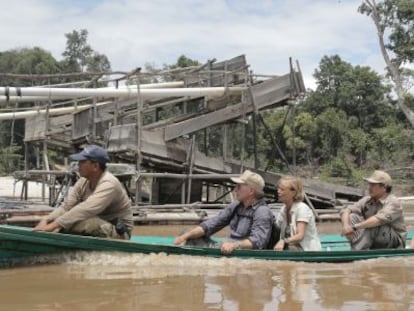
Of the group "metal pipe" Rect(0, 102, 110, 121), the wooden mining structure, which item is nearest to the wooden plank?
the wooden mining structure

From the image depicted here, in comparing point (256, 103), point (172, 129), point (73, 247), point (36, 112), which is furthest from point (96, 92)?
point (73, 247)

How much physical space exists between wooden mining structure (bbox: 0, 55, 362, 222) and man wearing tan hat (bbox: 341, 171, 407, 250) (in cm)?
634

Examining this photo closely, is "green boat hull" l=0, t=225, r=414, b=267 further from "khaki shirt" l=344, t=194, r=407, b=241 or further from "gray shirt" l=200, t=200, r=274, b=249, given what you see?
"khaki shirt" l=344, t=194, r=407, b=241

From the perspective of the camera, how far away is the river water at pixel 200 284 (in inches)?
203

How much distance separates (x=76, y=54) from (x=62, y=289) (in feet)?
191

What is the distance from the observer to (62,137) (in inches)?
619

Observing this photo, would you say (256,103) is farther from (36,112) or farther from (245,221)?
(245,221)

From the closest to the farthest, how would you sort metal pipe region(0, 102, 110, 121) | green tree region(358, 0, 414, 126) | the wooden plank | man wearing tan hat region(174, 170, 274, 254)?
man wearing tan hat region(174, 170, 274, 254) → the wooden plank → metal pipe region(0, 102, 110, 121) → green tree region(358, 0, 414, 126)

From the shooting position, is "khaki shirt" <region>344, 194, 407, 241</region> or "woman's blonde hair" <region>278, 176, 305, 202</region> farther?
"khaki shirt" <region>344, 194, 407, 241</region>

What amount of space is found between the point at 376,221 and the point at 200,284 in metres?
2.23

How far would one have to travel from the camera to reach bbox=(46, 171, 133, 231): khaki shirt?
20.0ft

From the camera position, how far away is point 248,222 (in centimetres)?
666

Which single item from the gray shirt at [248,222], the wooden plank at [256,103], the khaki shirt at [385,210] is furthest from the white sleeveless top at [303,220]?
the wooden plank at [256,103]

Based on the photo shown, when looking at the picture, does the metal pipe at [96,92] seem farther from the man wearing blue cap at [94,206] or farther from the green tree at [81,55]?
the green tree at [81,55]
